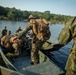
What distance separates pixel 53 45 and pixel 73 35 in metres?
7.45

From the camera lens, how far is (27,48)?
404 inches

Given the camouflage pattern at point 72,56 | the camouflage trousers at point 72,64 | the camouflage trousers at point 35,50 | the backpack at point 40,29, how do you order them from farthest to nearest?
the camouflage trousers at point 35,50 → the backpack at point 40,29 → the camouflage trousers at point 72,64 → the camouflage pattern at point 72,56

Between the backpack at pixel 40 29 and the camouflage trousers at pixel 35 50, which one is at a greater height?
the backpack at pixel 40 29

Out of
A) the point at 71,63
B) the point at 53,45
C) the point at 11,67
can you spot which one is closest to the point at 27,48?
the point at 53,45

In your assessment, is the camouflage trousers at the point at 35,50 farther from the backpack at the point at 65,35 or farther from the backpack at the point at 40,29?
the backpack at the point at 65,35

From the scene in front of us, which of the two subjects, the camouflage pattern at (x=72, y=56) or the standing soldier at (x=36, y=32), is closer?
the camouflage pattern at (x=72, y=56)

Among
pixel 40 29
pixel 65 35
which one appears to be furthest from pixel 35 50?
pixel 65 35

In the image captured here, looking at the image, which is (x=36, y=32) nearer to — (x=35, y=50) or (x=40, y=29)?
(x=40, y=29)

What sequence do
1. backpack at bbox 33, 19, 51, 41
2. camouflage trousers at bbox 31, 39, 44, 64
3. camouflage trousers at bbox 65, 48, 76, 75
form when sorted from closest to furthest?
camouflage trousers at bbox 65, 48, 76, 75 < backpack at bbox 33, 19, 51, 41 < camouflage trousers at bbox 31, 39, 44, 64

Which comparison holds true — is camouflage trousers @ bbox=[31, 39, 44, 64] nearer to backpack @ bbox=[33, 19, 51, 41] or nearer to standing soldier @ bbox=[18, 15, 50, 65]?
standing soldier @ bbox=[18, 15, 50, 65]

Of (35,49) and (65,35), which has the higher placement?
(65,35)

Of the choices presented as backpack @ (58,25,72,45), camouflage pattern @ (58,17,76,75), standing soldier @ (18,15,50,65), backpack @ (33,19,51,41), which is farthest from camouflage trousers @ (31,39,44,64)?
backpack @ (58,25,72,45)

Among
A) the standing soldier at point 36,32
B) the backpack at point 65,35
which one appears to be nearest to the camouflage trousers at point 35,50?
the standing soldier at point 36,32

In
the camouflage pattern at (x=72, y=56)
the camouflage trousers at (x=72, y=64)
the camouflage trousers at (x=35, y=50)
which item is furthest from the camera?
the camouflage trousers at (x=35, y=50)
